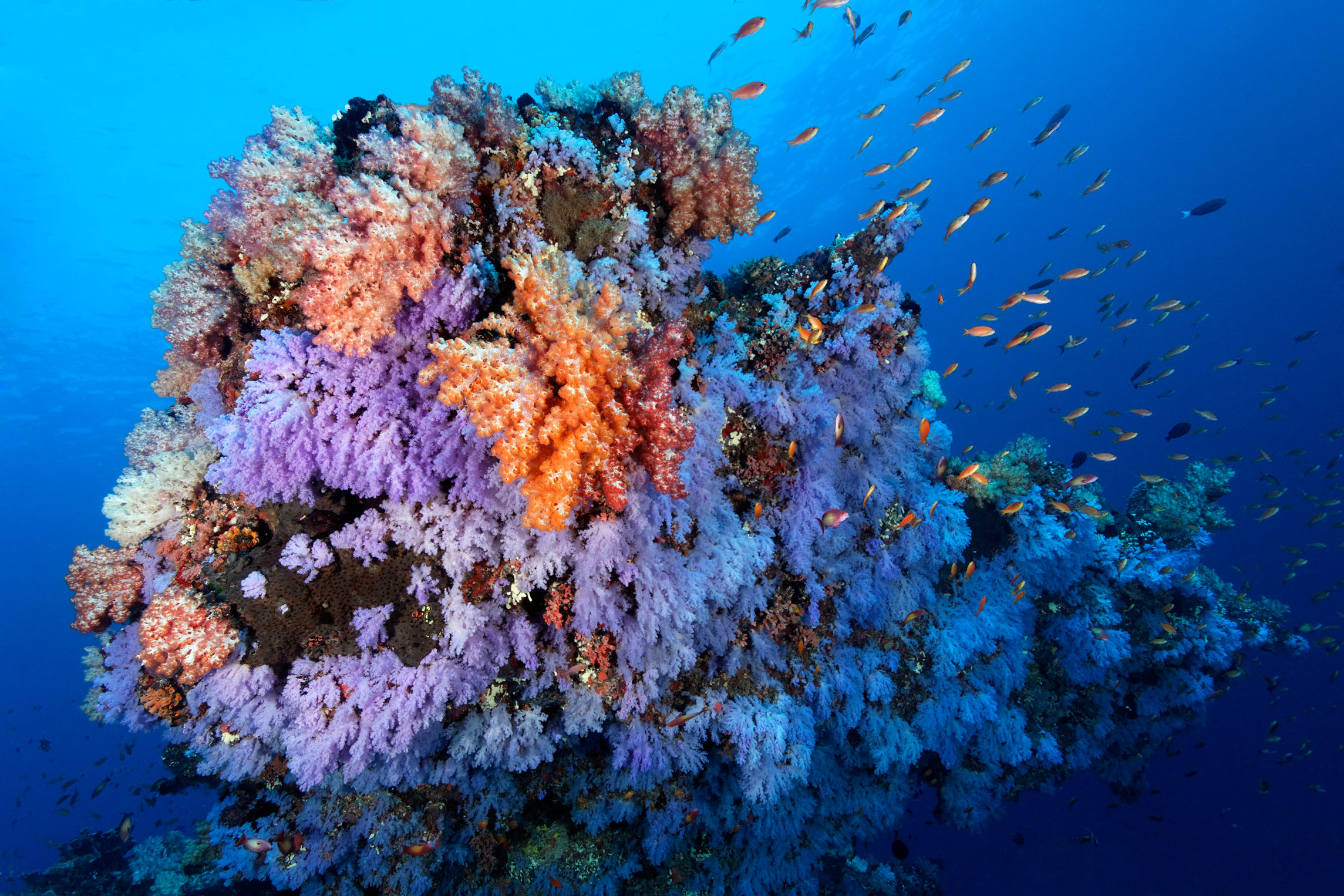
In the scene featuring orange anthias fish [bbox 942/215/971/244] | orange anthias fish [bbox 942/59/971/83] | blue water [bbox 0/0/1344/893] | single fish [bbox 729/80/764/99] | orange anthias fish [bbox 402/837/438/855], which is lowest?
orange anthias fish [bbox 402/837/438/855]

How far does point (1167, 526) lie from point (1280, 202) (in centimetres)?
11724

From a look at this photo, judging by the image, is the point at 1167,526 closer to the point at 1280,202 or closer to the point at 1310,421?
the point at 1310,421

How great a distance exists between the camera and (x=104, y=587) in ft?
14.4

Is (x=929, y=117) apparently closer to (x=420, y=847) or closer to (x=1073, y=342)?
(x=1073, y=342)

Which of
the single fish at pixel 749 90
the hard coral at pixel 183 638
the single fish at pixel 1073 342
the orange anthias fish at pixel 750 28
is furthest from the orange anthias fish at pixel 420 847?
the single fish at pixel 1073 342

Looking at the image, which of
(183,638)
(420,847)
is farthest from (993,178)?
(420,847)

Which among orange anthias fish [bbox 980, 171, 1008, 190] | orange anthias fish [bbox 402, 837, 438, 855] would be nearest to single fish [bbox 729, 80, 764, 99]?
orange anthias fish [bbox 980, 171, 1008, 190]

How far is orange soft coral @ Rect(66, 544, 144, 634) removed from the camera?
4367mm

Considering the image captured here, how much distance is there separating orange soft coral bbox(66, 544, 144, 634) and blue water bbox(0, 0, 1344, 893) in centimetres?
784

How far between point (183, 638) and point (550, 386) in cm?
371

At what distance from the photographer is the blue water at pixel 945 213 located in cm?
2745

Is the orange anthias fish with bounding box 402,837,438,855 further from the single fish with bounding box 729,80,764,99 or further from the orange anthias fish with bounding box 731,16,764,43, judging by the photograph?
the orange anthias fish with bounding box 731,16,764,43

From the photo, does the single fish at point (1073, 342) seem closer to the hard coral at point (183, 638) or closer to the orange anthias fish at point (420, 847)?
the orange anthias fish at point (420, 847)

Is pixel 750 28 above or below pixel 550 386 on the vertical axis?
above
